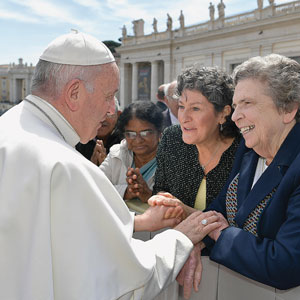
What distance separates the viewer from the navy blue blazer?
157 cm

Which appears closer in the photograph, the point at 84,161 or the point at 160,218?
the point at 84,161

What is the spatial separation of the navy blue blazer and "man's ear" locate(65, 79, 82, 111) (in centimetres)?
102

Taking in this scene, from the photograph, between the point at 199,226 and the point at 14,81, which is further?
the point at 14,81

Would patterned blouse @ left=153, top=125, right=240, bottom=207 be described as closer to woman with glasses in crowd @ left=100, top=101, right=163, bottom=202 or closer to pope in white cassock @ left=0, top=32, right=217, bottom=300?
woman with glasses in crowd @ left=100, top=101, right=163, bottom=202

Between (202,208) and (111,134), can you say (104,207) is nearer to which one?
(202,208)

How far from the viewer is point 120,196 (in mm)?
1743

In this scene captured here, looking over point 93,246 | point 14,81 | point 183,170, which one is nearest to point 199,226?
point 183,170

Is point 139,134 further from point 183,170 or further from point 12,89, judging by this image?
point 12,89

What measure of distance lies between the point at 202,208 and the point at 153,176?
2.38ft

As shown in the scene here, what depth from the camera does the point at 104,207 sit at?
1441mm

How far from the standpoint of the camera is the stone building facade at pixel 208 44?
22.6 m

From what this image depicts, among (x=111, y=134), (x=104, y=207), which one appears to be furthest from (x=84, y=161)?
(x=111, y=134)

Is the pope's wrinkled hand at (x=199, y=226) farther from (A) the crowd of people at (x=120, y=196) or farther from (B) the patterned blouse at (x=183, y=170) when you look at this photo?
(B) the patterned blouse at (x=183, y=170)

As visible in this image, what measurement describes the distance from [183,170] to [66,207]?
4.83 feet
